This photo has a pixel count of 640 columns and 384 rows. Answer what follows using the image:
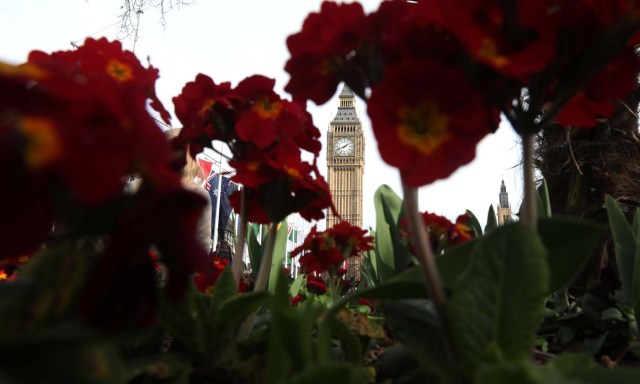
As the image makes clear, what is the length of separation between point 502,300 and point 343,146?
4152 cm

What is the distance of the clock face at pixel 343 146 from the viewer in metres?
41.8

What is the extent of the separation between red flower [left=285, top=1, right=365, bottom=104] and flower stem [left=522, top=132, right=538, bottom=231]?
162 millimetres

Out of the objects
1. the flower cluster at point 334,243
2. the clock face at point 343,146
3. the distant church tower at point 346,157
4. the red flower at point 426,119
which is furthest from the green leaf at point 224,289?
the clock face at point 343,146

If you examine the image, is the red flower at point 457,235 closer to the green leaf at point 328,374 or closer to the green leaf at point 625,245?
the green leaf at point 625,245

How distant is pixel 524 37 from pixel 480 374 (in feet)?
0.84

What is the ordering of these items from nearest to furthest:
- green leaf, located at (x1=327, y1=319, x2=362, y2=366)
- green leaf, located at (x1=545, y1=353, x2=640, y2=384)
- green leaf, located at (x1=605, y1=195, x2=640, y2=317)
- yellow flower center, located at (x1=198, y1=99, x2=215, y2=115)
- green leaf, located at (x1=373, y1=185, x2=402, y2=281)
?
green leaf, located at (x1=545, y1=353, x2=640, y2=384) → green leaf, located at (x1=327, y1=319, x2=362, y2=366) → yellow flower center, located at (x1=198, y1=99, x2=215, y2=115) → green leaf, located at (x1=605, y1=195, x2=640, y2=317) → green leaf, located at (x1=373, y1=185, x2=402, y2=281)

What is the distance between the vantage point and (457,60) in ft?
1.54

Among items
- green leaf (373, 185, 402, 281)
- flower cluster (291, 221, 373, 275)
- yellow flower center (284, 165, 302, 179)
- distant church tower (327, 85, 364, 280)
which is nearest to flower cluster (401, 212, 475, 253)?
green leaf (373, 185, 402, 281)

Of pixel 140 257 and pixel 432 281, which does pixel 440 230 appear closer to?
pixel 432 281

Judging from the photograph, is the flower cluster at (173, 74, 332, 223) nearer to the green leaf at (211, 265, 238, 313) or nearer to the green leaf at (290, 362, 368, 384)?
the green leaf at (211, 265, 238, 313)

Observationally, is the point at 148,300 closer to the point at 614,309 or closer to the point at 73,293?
the point at 73,293

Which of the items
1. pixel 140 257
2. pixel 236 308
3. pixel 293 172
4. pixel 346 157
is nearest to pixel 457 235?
pixel 293 172

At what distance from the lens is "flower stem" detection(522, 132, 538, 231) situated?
0.49 metres

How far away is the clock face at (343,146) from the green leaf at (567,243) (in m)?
41.3
